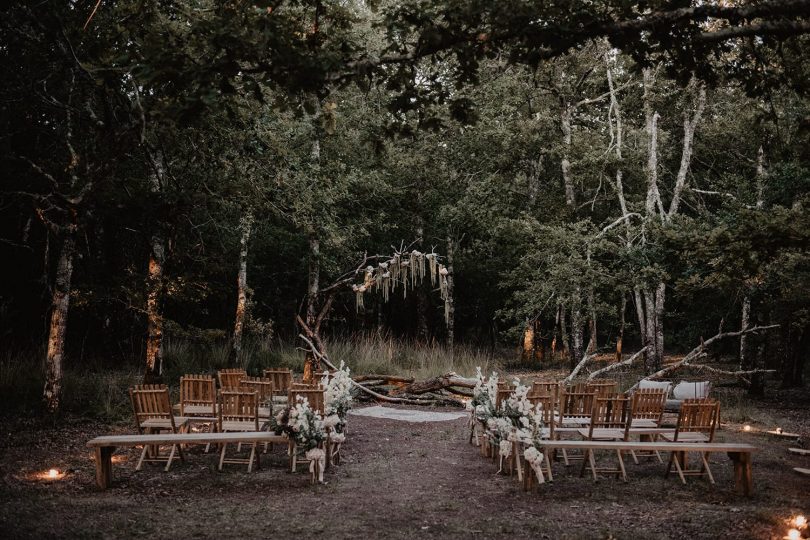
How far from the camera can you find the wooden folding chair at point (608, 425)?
26.5 ft

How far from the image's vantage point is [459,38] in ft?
17.0

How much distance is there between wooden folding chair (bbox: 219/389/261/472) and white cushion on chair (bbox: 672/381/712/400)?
9065 mm

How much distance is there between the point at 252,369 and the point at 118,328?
→ 11.7 feet

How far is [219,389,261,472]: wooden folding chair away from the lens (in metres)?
8.27

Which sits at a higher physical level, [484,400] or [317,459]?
[484,400]

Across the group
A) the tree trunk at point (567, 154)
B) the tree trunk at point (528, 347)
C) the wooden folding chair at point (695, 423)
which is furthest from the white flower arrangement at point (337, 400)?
the tree trunk at point (528, 347)

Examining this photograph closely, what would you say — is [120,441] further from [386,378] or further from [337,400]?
[386,378]

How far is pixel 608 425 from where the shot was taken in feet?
28.7

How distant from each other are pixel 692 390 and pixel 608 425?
5.90 metres

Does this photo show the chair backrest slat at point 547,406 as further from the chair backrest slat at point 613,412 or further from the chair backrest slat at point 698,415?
the chair backrest slat at point 698,415

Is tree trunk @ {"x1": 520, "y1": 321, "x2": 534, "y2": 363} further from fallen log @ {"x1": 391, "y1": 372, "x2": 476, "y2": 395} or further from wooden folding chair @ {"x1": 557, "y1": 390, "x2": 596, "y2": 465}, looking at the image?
wooden folding chair @ {"x1": 557, "y1": 390, "x2": 596, "y2": 465}

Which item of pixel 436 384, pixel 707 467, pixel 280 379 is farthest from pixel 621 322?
pixel 707 467

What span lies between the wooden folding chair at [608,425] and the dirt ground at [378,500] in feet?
0.71

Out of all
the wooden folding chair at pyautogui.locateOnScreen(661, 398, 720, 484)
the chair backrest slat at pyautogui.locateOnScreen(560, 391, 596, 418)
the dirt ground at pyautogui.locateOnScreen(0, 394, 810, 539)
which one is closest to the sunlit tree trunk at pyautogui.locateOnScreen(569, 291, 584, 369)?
the chair backrest slat at pyautogui.locateOnScreen(560, 391, 596, 418)
